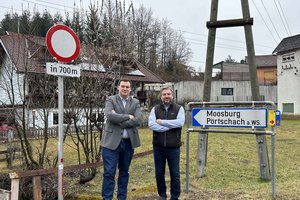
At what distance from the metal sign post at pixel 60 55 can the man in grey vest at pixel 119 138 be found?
2.29ft

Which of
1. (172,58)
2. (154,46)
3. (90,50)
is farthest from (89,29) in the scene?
(172,58)

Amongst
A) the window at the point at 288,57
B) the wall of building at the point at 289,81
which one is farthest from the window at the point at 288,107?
the window at the point at 288,57

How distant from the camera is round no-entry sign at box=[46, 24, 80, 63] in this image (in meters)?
4.59

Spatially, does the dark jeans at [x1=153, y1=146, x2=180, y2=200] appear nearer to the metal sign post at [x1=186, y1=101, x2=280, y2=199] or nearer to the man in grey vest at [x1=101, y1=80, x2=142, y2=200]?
the man in grey vest at [x1=101, y1=80, x2=142, y2=200]

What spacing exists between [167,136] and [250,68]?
3.35 metres

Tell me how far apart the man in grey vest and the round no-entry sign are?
97 cm

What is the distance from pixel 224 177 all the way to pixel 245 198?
184 centimetres

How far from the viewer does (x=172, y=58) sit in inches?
2432

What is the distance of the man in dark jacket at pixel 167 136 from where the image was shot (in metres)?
5.25

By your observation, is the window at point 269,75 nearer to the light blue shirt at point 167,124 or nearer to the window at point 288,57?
the window at point 288,57

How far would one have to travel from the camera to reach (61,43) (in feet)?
15.5

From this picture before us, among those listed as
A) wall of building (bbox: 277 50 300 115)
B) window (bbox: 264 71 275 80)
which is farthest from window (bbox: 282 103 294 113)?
window (bbox: 264 71 275 80)

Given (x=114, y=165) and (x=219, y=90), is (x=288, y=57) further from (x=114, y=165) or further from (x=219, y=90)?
(x=114, y=165)

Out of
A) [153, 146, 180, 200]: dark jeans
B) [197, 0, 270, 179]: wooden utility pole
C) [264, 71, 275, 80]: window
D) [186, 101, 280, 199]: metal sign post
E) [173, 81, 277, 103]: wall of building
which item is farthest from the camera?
[264, 71, 275, 80]: window
